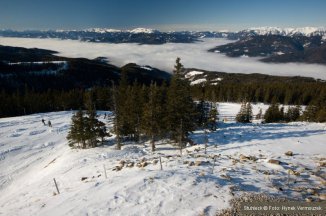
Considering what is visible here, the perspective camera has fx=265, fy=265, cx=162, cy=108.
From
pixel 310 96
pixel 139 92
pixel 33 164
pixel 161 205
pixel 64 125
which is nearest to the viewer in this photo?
pixel 161 205

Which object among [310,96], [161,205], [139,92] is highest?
[139,92]

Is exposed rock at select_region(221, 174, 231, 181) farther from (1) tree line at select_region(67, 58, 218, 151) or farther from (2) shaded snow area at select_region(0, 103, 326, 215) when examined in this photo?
(1) tree line at select_region(67, 58, 218, 151)

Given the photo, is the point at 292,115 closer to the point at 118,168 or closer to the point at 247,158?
the point at 247,158

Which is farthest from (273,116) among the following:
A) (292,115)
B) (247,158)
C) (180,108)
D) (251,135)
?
(247,158)

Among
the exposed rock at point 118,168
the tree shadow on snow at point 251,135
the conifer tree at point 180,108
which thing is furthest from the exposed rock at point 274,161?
the exposed rock at point 118,168

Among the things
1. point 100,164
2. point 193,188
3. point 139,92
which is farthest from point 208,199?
point 139,92

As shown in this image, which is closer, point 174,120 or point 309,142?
point 309,142

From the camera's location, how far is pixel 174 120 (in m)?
36.2

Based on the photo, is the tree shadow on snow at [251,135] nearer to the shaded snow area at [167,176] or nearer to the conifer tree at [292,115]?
the shaded snow area at [167,176]

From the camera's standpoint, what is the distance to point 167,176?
821 inches

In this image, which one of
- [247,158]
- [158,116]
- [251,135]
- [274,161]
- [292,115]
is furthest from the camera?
[292,115]

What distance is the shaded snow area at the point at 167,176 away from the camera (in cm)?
1752

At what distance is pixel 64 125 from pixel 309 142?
49.1m

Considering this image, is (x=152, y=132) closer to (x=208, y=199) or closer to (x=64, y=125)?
(x=208, y=199)
